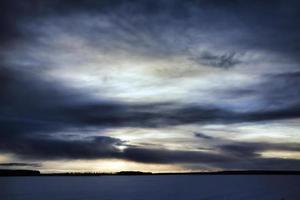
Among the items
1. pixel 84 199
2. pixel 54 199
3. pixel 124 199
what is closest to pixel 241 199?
pixel 124 199

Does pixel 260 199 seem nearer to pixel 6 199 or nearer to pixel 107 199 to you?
pixel 107 199

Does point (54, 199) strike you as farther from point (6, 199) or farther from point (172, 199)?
point (172, 199)

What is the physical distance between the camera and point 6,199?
133 meters

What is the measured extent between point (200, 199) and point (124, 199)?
27.2 metres

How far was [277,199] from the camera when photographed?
132 meters

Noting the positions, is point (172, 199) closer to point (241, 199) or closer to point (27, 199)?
point (241, 199)

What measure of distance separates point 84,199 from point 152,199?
2406 centimetres

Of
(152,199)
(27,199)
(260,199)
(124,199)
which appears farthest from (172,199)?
(27,199)

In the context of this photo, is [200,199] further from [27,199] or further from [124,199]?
[27,199]

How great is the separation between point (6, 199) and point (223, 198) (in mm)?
78550

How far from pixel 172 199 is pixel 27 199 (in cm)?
5189

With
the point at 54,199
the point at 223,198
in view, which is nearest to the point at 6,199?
the point at 54,199

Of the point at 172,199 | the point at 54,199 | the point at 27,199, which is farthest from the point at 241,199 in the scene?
the point at 27,199

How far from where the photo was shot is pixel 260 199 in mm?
133125
